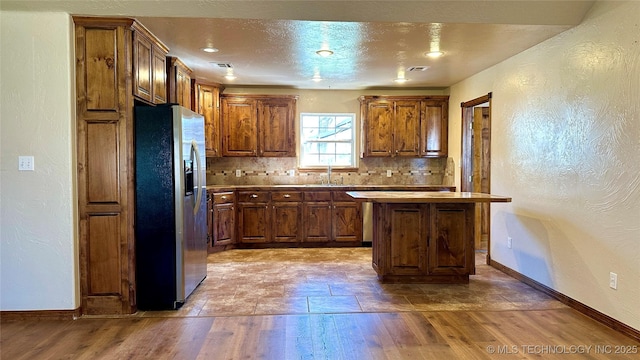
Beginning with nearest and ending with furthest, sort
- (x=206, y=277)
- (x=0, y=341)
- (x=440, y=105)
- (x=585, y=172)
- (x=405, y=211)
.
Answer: (x=0, y=341)
(x=585, y=172)
(x=405, y=211)
(x=206, y=277)
(x=440, y=105)

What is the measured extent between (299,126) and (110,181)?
3.39 metres

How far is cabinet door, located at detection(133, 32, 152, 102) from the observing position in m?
3.12

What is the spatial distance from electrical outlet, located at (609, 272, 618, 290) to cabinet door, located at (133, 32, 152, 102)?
3.88 meters

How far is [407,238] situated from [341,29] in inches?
80.5

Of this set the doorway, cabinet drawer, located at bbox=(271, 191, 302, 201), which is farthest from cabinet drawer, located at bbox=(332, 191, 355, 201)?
the doorway

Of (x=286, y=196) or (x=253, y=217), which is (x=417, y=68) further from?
(x=253, y=217)

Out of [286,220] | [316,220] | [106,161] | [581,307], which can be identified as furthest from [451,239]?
[106,161]

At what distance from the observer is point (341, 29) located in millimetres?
3277

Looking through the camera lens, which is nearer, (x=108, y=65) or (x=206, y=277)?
(x=108, y=65)

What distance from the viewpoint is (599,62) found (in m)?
2.93

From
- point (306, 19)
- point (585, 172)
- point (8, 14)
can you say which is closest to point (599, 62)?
point (585, 172)

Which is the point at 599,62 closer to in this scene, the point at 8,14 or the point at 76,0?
the point at 76,0

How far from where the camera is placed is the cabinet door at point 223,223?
203 inches

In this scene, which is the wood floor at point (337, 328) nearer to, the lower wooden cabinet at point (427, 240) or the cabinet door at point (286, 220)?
the lower wooden cabinet at point (427, 240)
